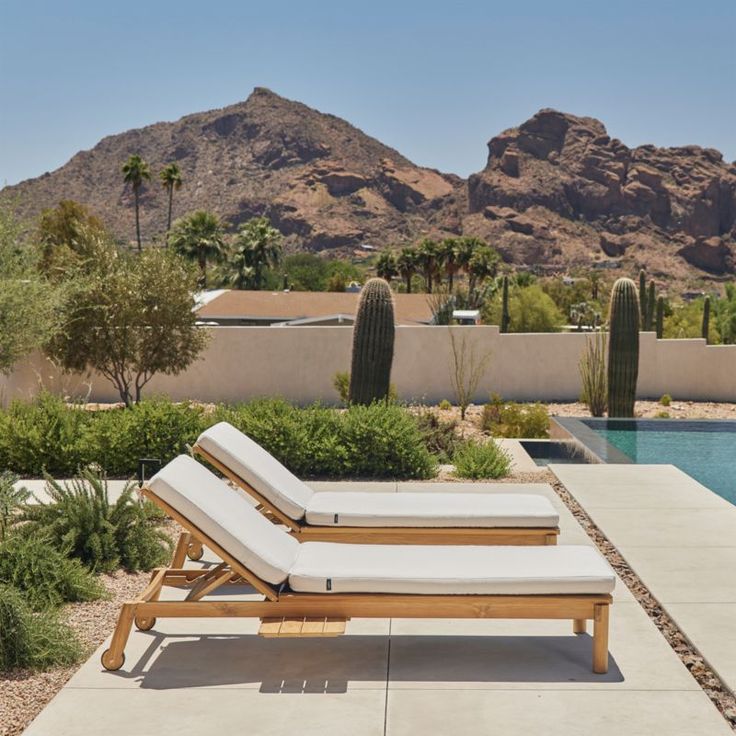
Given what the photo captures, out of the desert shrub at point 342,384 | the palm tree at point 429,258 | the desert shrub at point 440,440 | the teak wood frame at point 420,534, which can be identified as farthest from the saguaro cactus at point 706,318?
the palm tree at point 429,258

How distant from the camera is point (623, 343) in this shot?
21016 mm

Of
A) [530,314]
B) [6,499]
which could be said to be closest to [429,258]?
[530,314]

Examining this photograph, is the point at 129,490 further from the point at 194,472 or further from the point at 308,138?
the point at 308,138

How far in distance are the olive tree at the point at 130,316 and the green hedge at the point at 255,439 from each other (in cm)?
695

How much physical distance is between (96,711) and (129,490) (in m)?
2.78

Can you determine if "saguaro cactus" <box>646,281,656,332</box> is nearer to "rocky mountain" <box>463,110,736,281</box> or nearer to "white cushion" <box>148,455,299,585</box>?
"white cushion" <box>148,455,299,585</box>

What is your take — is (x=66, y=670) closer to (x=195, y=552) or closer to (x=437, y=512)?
(x=195, y=552)

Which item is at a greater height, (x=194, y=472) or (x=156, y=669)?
(x=194, y=472)

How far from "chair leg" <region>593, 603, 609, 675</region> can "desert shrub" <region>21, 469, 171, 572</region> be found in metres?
3.54

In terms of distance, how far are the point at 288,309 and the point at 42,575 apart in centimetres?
3227

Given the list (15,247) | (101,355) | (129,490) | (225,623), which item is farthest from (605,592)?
(101,355)

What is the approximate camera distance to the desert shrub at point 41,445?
11.4 meters

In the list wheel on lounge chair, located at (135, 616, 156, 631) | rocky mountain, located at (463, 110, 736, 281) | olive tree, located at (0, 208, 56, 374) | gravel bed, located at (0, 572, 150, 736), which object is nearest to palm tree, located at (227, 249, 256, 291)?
olive tree, located at (0, 208, 56, 374)

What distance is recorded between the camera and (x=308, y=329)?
985 inches
